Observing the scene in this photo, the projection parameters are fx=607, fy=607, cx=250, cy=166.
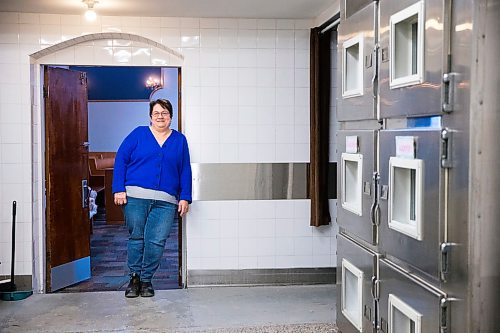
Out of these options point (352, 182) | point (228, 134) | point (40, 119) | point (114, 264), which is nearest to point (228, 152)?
point (228, 134)

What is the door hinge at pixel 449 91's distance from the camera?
7.11ft

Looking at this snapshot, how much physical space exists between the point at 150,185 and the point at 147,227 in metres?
0.34

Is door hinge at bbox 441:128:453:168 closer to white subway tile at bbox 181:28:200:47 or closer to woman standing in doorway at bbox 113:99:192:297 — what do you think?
woman standing in doorway at bbox 113:99:192:297

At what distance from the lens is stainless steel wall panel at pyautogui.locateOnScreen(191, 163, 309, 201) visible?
16.8 feet

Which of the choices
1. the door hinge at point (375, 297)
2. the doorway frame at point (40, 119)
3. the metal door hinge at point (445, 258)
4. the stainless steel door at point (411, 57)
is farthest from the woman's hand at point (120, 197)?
the metal door hinge at point (445, 258)

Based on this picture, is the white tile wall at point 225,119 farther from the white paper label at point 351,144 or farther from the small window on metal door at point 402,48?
the small window on metal door at point 402,48

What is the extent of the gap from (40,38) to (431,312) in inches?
150

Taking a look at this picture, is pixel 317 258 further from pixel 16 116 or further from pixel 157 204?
pixel 16 116

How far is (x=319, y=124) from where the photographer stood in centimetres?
501

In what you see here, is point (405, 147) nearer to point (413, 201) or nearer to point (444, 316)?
point (413, 201)

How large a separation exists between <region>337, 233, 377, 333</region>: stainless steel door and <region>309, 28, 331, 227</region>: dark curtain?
151 centimetres

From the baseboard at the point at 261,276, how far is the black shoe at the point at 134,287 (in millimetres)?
455

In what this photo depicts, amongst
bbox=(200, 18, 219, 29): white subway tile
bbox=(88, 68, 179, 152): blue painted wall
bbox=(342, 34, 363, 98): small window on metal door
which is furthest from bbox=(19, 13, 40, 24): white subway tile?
bbox=(88, 68, 179, 152): blue painted wall

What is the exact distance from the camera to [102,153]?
11477mm
